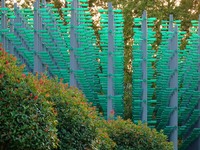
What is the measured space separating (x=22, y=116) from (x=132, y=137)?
15.6 ft

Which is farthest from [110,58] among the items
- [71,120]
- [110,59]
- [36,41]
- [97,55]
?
[71,120]

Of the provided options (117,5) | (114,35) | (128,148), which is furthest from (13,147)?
(117,5)

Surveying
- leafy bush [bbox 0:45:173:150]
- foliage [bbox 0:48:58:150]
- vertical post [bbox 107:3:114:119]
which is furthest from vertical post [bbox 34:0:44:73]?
foliage [bbox 0:48:58:150]

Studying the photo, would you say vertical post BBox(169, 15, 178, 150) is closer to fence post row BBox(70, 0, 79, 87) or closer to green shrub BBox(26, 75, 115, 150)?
fence post row BBox(70, 0, 79, 87)

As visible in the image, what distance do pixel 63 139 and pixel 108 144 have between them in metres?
1.61

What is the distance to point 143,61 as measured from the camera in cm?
1603

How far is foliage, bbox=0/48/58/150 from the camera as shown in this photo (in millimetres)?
8211

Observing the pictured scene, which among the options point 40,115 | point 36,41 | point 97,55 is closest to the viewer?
point 40,115

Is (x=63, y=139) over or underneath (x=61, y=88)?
underneath

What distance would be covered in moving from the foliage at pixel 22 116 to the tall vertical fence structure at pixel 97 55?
695 cm

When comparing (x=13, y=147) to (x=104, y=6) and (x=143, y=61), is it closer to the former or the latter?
(x=143, y=61)

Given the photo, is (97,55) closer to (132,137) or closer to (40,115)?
(132,137)

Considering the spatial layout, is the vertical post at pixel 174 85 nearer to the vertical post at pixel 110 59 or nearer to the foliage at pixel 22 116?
the vertical post at pixel 110 59

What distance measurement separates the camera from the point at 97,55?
53.6 feet
